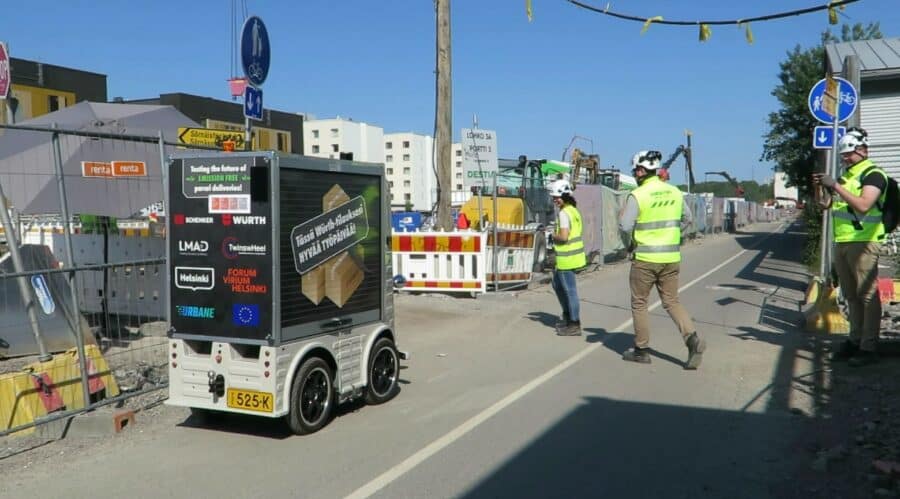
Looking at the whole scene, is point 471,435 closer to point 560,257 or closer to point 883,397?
point 883,397

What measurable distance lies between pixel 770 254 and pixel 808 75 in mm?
12617

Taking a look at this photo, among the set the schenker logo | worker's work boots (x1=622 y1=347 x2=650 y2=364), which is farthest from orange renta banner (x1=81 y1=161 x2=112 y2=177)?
worker's work boots (x1=622 y1=347 x2=650 y2=364)

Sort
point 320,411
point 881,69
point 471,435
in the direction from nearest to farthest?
point 471,435 < point 320,411 < point 881,69

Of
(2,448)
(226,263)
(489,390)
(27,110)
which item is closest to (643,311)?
(489,390)

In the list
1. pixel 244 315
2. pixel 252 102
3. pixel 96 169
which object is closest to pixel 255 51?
pixel 252 102

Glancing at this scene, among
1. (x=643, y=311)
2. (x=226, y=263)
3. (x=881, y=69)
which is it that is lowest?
(x=643, y=311)

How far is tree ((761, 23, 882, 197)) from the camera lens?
34.8 m

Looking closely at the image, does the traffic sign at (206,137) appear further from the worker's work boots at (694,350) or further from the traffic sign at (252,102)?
the worker's work boots at (694,350)

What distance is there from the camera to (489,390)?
7.30 metres

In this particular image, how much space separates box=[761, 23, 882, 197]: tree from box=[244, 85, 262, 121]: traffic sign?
30.9m

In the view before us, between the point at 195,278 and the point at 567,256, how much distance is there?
570 centimetres

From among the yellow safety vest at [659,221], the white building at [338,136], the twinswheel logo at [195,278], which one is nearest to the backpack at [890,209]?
the yellow safety vest at [659,221]

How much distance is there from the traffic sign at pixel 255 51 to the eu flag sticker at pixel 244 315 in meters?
3.12

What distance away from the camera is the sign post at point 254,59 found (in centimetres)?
798
